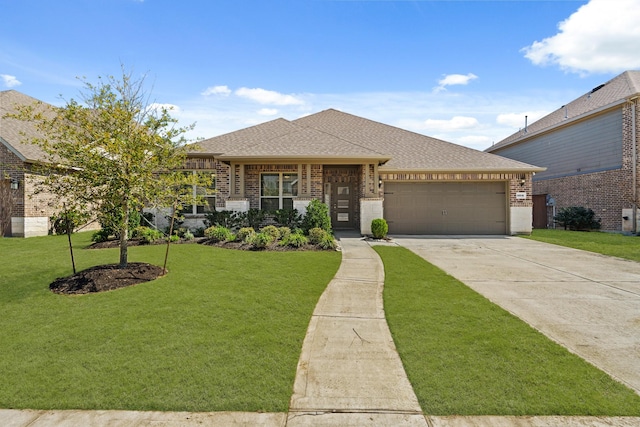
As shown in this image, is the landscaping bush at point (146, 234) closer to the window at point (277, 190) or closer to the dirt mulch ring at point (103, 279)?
the dirt mulch ring at point (103, 279)

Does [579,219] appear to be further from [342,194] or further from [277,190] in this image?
[277,190]

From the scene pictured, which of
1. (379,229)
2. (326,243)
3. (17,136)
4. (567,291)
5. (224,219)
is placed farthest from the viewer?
(17,136)

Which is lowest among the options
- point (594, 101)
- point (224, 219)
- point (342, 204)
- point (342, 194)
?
point (224, 219)

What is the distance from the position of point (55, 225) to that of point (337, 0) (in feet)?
47.5

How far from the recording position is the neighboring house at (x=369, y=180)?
41.2 ft

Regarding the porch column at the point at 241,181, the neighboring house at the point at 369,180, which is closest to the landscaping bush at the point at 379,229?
the neighboring house at the point at 369,180

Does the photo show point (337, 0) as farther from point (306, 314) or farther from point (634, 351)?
point (634, 351)

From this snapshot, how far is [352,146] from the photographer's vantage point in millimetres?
12898

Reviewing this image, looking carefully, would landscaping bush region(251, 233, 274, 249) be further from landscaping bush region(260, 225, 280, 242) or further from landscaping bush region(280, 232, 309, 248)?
landscaping bush region(260, 225, 280, 242)

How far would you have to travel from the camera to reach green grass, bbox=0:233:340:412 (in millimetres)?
2653

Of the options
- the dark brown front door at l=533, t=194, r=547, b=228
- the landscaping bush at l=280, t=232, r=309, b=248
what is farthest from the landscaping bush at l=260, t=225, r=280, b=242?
the dark brown front door at l=533, t=194, r=547, b=228

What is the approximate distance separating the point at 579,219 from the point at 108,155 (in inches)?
801

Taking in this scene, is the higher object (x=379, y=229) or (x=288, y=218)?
(x=288, y=218)

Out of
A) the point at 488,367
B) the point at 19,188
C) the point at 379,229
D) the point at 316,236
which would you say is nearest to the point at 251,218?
the point at 316,236
